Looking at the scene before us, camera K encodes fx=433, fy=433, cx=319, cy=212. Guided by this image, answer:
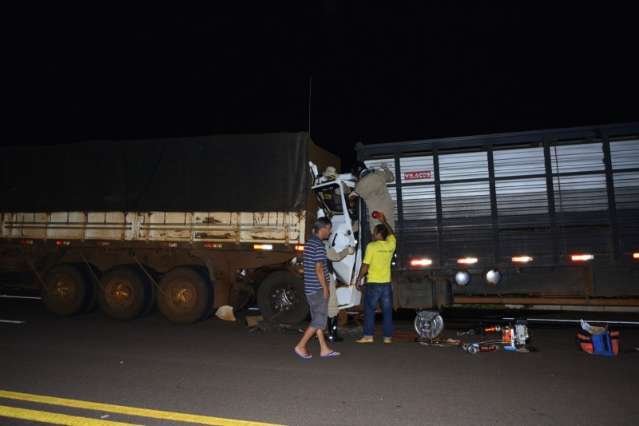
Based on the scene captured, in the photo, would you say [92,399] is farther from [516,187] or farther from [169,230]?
[516,187]

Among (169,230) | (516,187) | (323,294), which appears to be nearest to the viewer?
(323,294)

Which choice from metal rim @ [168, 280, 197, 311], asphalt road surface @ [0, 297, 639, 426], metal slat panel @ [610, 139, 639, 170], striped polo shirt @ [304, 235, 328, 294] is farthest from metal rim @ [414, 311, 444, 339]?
metal rim @ [168, 280, 197, 311]

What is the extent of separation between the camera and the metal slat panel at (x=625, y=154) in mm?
7027

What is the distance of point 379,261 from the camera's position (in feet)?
21.3

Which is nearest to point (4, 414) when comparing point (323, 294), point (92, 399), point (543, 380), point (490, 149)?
point (92, 399)

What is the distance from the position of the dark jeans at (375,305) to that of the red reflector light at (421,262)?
1292 mm

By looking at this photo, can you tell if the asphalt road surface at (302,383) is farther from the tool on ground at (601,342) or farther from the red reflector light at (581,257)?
the red reflector light at (581,257)

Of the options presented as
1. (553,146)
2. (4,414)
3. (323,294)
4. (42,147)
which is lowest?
(4,414)

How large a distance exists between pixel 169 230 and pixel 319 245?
4068 millimetres

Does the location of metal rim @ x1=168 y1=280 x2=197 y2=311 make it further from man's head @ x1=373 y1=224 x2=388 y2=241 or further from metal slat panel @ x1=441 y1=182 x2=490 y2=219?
metal slat panel @ x1=441 y1=182 x2=490 y2=219

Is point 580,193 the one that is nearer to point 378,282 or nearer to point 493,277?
point 493,277

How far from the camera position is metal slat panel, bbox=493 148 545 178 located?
24.2ft

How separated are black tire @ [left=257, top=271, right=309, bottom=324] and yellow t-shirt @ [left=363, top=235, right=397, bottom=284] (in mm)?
1704

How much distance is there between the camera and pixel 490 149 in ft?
24.7
